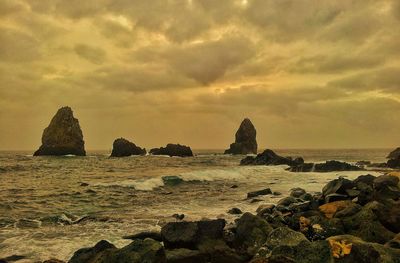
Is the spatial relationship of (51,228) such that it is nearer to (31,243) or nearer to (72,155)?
(31,243)

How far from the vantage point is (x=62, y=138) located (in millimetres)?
126500

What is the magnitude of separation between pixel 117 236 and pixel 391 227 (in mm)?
10286

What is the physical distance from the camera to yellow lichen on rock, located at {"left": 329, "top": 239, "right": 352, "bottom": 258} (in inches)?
357

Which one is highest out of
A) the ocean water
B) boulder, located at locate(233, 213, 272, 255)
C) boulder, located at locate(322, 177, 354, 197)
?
boulder, located at locate(322, 177, 354, 197)

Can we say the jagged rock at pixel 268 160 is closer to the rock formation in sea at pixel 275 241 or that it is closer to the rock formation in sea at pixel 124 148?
the rock formation in sea at pixel 275 241

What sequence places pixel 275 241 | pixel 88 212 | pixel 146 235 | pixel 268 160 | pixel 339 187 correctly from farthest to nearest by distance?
pixel 268 160
pixel 88 212
pixel 339 187
pixel 146 235
pixel 275 241

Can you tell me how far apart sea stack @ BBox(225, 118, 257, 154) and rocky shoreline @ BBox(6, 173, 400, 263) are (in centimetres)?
13153

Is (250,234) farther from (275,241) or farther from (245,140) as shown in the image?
(245,140)

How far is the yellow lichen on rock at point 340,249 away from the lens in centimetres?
907

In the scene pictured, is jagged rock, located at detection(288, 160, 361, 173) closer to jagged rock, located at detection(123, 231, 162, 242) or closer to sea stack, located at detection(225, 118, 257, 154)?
jagged rock, located at detection(123, 231, 162, 242)

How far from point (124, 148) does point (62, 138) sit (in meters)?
19.8

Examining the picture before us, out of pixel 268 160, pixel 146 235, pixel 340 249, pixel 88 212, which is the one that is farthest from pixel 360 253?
pixel 268 160

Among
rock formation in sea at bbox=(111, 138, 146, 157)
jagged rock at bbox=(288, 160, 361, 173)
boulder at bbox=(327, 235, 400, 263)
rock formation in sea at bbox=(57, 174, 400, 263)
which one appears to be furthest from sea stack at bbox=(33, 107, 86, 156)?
boulder at bbox=(327, 235, 400, 263)

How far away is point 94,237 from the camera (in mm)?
16062
